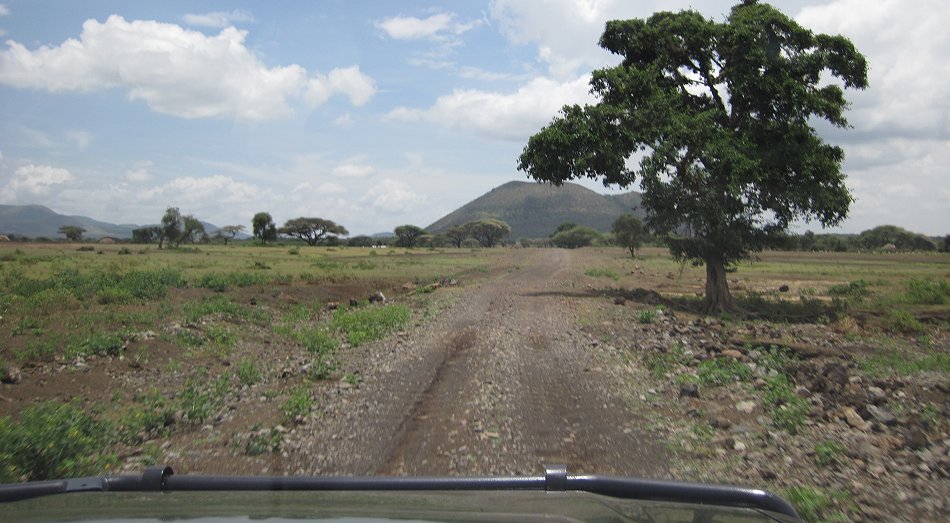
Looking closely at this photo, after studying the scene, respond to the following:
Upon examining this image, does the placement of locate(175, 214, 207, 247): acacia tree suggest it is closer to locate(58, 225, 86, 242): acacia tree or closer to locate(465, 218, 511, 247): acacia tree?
locate(58, 225, 86, 242): acacia tree

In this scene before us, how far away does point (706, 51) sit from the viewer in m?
20.6

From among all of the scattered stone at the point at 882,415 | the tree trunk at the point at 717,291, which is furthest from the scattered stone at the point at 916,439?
the tree trunk at the point at 717,291

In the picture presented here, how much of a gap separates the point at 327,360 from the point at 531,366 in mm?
3307

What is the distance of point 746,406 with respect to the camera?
7859mm

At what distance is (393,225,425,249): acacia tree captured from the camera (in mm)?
118188

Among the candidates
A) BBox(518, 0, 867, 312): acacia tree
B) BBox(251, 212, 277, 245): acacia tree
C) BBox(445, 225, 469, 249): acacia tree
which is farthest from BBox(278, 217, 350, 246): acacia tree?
BBox(518, 0, 867, 312): acacia tree

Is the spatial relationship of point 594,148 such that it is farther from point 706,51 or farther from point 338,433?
point 338,433

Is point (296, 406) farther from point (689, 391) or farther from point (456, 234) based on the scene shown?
point (456, 234)

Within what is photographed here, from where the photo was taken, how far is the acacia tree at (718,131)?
63.0ft

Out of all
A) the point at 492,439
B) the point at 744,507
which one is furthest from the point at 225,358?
the point at 744,507

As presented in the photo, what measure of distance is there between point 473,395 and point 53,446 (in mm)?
4493

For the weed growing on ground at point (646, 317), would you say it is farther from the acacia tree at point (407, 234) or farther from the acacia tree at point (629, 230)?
the acacia tree at point (407, 234)

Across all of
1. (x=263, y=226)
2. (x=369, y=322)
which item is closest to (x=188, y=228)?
(x=263, y=226)

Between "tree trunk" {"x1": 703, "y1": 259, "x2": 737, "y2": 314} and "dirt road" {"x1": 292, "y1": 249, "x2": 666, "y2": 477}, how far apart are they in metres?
8.62
